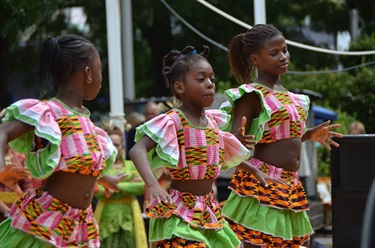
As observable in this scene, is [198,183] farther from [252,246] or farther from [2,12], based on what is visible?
[2,12]

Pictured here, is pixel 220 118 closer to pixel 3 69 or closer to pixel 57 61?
pixel 57 61

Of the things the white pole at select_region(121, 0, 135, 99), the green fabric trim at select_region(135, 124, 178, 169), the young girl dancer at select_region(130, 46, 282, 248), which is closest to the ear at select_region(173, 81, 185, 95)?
the young girl dancer at select_region(130, 46, 282, 248)

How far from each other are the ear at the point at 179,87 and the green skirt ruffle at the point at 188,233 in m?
0.77

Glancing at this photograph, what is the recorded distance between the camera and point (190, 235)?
5.59m

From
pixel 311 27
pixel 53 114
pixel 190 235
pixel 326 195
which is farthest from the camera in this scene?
pixel 311 27

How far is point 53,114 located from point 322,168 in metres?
11.6

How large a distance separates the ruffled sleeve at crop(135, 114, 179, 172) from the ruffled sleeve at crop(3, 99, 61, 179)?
27.3 inches

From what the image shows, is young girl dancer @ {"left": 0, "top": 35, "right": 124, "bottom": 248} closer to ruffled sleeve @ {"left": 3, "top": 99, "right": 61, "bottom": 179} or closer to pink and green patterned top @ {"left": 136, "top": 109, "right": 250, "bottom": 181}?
ruffled sleeve @ {"left": 3, "top": 99, "right": 61, "bottom": 179}

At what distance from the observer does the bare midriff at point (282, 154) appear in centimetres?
642

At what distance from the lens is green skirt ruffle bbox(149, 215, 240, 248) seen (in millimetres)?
5602

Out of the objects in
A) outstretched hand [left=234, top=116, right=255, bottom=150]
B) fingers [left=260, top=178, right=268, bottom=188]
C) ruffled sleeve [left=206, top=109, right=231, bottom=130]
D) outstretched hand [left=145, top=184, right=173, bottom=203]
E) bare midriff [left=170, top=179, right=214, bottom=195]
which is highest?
ruffled sleeve [left=206, top=109, right=231, bottom=130]

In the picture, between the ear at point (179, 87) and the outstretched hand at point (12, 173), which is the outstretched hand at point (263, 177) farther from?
the outstretched hand at point (12, 173)

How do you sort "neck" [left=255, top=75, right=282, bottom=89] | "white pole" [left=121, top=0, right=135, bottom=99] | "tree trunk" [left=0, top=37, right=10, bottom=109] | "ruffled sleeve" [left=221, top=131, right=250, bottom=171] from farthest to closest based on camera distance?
"tree trunk" [left=0, top=37, right=10, bottom=109] < "white pole" [left=121, top=0, right=135, bottom=99] < "neck" [left=255, top=75, right=282, bottom=89] < "ruffled sleeve" [left=221, top=131, right=250, bottom=171]

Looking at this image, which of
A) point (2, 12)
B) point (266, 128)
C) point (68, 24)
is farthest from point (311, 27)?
point (266, 128)
